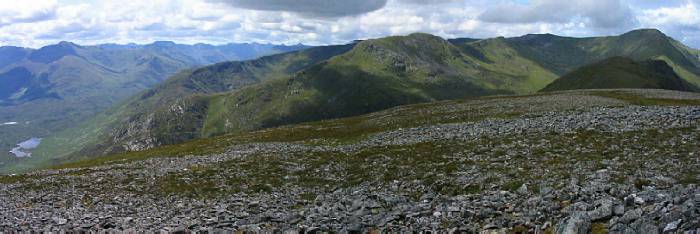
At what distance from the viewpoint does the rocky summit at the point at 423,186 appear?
14953 millimetres

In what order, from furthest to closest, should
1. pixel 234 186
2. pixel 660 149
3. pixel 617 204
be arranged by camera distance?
pixel 234 186 → pixel 660 149 → pixel 617 204

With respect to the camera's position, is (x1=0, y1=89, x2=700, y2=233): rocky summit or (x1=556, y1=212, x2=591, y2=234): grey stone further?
(x1=0, y1=89, x2=700, y2=233): rocky summit

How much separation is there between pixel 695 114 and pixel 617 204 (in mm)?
29290

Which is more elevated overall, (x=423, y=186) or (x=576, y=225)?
(x=576, y=225)

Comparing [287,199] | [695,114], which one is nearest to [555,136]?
[695,114]

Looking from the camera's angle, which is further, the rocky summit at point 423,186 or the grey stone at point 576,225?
the rocky summit at point 423,186

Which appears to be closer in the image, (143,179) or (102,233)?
(102,233)

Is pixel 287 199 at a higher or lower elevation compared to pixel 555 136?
lower

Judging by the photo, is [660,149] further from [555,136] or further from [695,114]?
[695,114]

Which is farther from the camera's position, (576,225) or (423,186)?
(423,186)

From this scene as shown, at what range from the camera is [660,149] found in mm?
25719

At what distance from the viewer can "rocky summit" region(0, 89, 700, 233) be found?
49.1 ft

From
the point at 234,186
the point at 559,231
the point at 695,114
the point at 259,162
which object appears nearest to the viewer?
the point at 559,231

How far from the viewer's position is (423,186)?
24.7m
